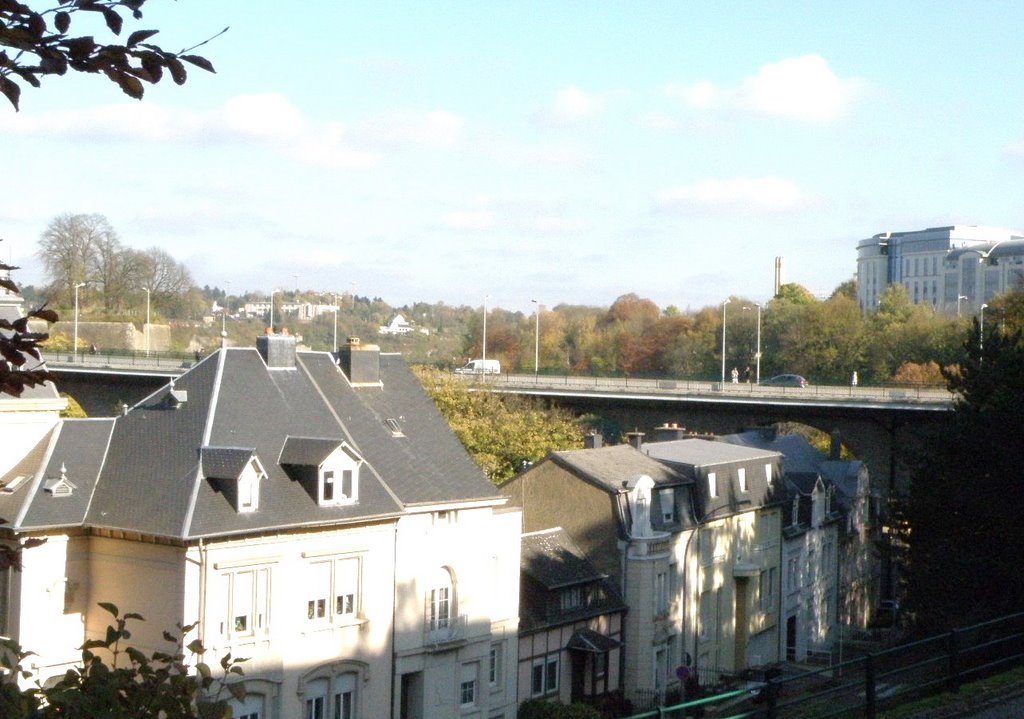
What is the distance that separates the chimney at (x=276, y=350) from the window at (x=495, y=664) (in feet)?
26.3

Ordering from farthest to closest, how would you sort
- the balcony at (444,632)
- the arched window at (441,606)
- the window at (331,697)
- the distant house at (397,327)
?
1. the distant house at (397,327)
2. the arched window at (441,606)
3. the balcony at (444,632)
4. the window at (331,697)

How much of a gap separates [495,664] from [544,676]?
2186mm

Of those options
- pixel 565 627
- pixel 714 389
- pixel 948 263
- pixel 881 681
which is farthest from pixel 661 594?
pixel 948 263

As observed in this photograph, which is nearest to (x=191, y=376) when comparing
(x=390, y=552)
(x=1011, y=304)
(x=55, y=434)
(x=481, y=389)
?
(x=55, y=434)

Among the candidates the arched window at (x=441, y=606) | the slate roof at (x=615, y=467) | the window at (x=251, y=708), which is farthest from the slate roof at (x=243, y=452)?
the slate roof at (x=615, y=467)

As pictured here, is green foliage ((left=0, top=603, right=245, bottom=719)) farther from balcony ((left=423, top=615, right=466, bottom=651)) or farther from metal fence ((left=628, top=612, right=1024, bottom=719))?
balcony ((left=423, top=615, right=466, bottom=651))

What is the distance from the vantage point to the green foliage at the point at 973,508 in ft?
79.2

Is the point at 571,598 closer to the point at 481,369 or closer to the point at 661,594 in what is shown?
the point at 661,594

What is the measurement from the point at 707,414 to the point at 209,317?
259 feet

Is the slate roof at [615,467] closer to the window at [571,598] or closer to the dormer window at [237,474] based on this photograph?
the window at [571,598]

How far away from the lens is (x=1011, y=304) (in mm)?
62719

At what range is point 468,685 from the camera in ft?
94.9

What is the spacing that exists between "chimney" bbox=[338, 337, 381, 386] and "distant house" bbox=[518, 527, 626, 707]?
19.1ft

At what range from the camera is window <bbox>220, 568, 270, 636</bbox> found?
2389 centimetres
